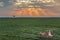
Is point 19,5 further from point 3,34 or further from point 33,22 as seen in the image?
point 3,34

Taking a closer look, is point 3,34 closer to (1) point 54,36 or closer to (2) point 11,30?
(2) point 11,30

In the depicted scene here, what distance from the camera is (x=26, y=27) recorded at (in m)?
4.33

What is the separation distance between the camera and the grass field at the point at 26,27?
144 inches

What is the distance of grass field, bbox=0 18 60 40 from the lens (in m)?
3.65

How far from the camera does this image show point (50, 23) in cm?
470

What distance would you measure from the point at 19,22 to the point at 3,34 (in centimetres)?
98

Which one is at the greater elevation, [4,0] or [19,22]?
[4,0]

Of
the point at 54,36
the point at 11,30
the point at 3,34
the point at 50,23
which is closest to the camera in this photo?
the point at 54,36

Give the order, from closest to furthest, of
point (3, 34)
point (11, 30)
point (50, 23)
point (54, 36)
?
point (54, 36) < point (3, 34) < point (11, 30) < point (50, 23)

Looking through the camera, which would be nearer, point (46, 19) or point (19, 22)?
point (19, 22)

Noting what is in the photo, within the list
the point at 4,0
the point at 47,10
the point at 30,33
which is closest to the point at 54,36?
the point at 30,33

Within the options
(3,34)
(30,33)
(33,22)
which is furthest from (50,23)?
(3,34)

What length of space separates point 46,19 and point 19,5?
0.69 m

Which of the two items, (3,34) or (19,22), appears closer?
(3,34)
